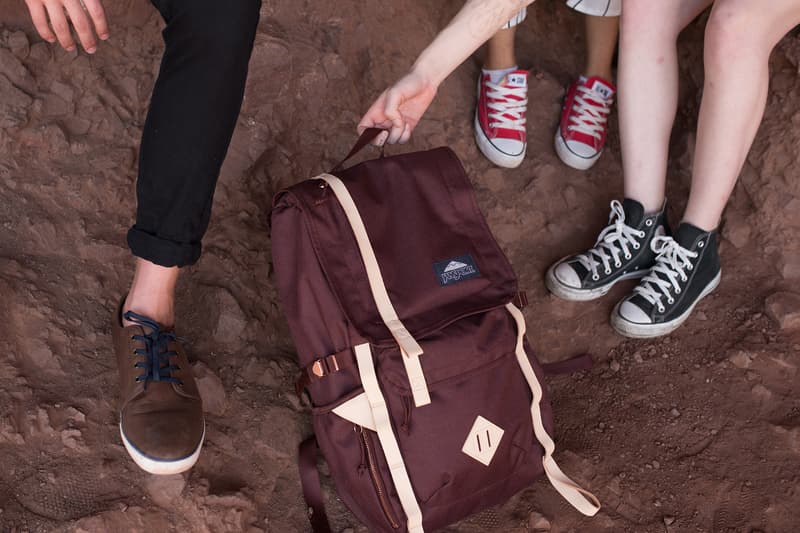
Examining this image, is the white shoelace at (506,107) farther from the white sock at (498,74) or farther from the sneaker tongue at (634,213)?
the sneaker tongue at (634,213)

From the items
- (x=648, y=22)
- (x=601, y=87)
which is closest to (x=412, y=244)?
(x=648, y=22)

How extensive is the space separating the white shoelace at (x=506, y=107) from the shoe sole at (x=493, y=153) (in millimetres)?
44

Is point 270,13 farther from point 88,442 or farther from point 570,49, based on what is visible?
point 88,442

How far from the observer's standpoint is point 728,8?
1.71 meters

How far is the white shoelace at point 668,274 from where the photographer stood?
1.97 m

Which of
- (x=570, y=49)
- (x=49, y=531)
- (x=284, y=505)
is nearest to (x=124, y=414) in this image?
(x=49, y=531)

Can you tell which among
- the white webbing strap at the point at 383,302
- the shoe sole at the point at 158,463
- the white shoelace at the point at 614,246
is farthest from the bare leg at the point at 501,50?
the shoe sole at the point at 158,463

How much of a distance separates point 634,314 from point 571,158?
0.54 metres

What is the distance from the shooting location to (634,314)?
1.98m

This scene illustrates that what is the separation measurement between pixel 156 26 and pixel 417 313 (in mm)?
1101

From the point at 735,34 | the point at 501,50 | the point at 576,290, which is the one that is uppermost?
the point at 735,34

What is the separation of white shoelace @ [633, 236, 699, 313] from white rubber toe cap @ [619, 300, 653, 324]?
36mm

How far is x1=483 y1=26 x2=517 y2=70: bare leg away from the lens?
2.16 metres

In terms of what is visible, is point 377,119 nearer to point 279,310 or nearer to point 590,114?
point 279,310
